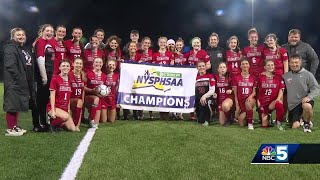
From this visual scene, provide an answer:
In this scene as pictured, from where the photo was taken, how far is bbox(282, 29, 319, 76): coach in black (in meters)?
8.30

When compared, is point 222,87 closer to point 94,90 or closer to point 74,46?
point 94,90

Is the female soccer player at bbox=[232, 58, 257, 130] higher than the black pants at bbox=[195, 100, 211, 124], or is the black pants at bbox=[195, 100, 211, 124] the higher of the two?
the female soccer player at bbox=[232, 58, 257, 130]

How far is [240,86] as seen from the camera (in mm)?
7859

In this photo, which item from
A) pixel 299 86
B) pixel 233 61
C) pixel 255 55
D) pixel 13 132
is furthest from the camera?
pixel 233 61

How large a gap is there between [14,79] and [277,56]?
4.87 m

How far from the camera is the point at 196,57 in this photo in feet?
29.2

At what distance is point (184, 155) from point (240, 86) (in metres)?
3.20

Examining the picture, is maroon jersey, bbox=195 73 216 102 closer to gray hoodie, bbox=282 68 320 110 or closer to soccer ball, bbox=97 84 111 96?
gray hoodie, bbox=282 68 320 110

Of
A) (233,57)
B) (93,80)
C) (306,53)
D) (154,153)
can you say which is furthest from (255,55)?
(154,153)

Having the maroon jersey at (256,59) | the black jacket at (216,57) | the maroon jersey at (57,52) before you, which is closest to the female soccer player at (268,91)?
the maroon jersey at (256,59)

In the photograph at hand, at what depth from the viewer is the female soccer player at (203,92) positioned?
8094 millimetres

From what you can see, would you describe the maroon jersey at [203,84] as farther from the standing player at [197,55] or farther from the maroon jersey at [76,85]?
the maroon jersey at [76,85]

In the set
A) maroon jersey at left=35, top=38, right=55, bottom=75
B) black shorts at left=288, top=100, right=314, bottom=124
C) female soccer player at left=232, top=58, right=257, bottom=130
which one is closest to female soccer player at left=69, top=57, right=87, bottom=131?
maroon jersey at left=35, top=38, right=55, bottom=75

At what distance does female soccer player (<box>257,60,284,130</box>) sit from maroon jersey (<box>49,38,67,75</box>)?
11.7 ft
